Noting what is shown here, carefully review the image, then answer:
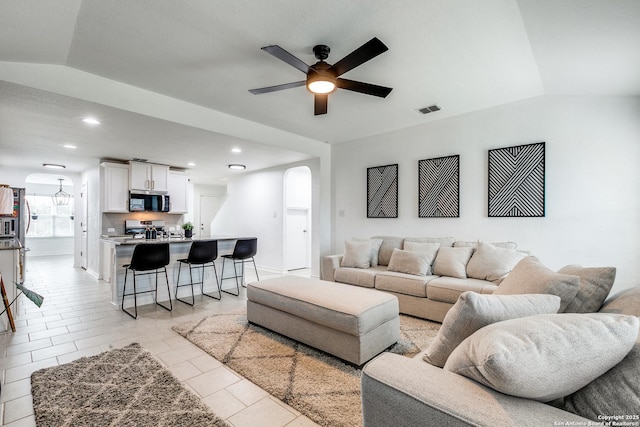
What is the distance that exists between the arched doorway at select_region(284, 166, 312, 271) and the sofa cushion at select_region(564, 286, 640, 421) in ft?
18.9

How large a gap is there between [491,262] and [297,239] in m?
4.30

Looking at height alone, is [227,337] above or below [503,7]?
below

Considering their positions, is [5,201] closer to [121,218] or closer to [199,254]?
[121,218]

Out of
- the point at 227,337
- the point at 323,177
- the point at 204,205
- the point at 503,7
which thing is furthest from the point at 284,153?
the point at 204,205

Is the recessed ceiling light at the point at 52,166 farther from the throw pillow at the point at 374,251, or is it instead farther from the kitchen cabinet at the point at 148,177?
the throw pillow at the point at 374,251

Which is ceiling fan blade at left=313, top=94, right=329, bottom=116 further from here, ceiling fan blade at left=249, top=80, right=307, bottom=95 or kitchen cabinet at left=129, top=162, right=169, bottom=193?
kitchen cabinet at left=129, top=162, right=169, bottom=193

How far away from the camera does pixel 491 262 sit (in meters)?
3.30

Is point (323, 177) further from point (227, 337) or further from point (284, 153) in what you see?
point (227, 337)

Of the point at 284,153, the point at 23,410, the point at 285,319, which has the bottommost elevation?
the point at 23,410

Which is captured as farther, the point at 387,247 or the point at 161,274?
the point at 387,247

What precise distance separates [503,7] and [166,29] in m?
2.41

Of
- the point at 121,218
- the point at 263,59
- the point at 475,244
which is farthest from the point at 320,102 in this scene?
the point at 121,218

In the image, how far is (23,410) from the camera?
185 cm

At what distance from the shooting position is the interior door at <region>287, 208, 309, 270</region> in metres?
6.67
